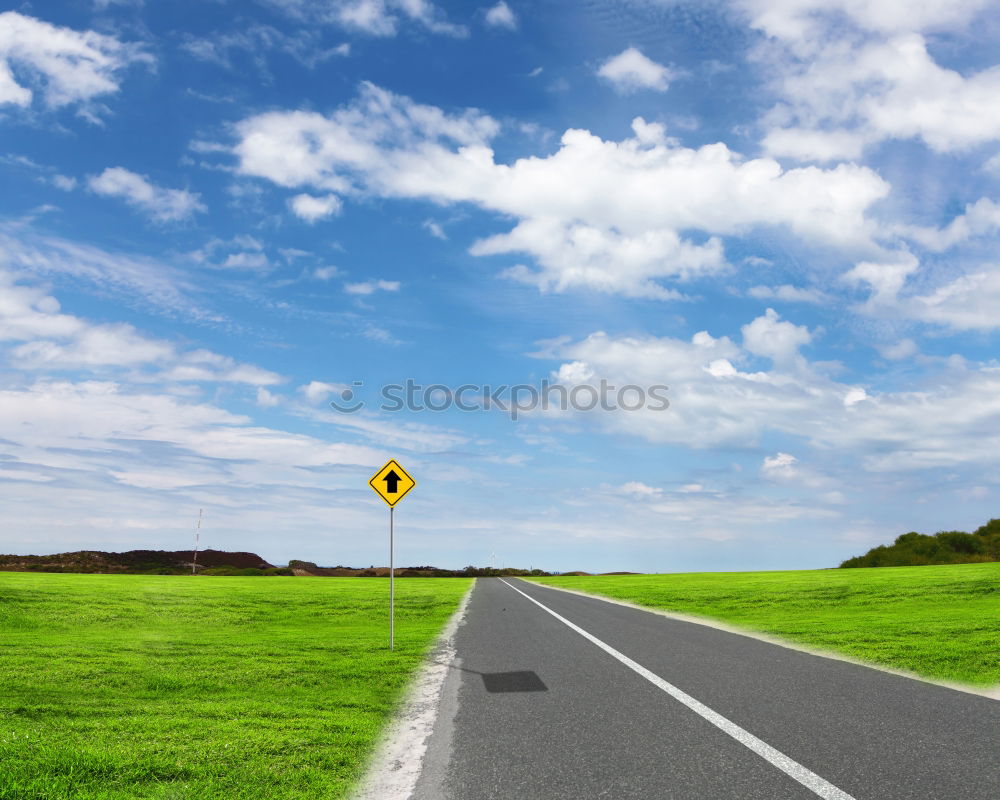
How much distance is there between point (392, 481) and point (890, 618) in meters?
13.4

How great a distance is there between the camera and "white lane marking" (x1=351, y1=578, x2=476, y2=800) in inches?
198

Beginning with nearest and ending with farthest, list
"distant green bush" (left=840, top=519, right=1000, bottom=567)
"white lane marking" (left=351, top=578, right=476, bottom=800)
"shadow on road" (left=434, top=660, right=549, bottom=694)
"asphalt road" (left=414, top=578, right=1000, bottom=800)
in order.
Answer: "asphalt road" (left=414, top=578, right=1000, bottom=800)
"white lane marking" (left=351, top=578, right=476, bottom=800)
"shadow on road" (left=434, top=660, right=549, bottom=694)
"distant green bush" (left=840, top=519, right=1000, bottom=567)

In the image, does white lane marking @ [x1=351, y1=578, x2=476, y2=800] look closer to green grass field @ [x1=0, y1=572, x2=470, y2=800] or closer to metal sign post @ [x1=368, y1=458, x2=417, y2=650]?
green grass field @ [x1=0, y1=572, x2=470, y2=800]

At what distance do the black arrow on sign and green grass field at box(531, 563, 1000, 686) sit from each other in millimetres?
8663

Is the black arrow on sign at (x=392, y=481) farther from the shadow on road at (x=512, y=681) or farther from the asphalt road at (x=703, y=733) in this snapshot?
the shadow on road at (x=512, y=681)

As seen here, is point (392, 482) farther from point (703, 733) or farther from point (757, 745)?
point (757, 745)

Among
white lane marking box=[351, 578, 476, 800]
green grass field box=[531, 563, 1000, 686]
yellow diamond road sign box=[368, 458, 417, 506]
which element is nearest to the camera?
white lane marking box=[351, 578, 476, 800]

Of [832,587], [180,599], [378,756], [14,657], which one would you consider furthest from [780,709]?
[832,587]

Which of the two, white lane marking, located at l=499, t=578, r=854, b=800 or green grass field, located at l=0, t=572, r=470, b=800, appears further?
green grass field, located at l=0, t=572, r=470, b=800

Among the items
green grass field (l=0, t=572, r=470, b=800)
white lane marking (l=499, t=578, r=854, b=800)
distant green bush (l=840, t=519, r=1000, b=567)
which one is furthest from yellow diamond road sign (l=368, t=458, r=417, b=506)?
distant green bush (l=840, t=519, r=1000, b=567)

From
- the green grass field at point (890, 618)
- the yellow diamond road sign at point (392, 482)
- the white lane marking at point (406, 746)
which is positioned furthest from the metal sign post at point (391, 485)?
the green grass field at point (890, 618)

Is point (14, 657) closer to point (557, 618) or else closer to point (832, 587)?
point (557, 618)

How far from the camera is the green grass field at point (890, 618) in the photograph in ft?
35.7

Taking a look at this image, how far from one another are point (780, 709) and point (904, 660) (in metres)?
5.04
